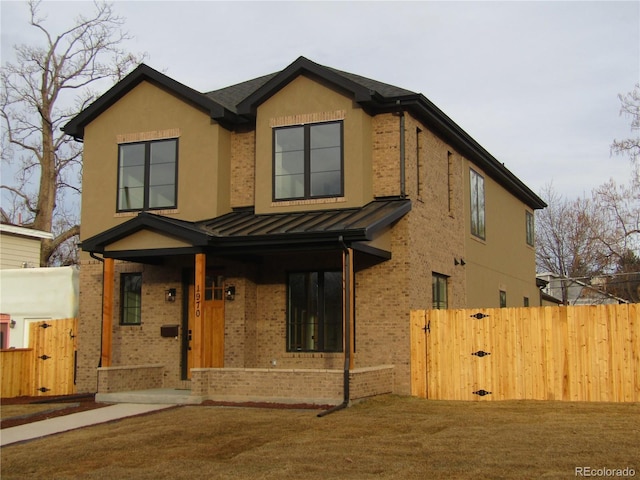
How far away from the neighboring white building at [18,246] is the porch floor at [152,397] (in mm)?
11813

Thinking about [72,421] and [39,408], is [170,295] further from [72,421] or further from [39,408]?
[72,421]

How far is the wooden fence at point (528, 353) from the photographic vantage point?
15109mm

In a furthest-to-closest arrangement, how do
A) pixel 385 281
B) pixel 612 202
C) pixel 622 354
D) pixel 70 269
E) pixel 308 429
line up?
pixel 612 202
pixel 70 269
pixel 385 281
pixel 622 354
pixel 308 429

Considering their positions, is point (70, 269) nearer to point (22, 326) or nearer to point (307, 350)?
point (22, 326)

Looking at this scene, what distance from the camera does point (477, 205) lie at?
23.3 metres

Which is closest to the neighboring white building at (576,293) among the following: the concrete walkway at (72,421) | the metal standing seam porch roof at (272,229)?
the metal standing seam porch roof at (272,229)

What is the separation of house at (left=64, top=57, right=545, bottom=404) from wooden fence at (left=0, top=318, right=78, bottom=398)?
626 mm

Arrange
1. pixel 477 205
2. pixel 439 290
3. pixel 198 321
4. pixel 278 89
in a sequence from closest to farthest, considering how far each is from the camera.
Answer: pixel 198 321 < pixel 278 89 < pixel 439 290 < pixel 477 205

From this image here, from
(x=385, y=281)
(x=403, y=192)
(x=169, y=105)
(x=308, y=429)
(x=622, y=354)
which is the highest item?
(x=169, y=105)

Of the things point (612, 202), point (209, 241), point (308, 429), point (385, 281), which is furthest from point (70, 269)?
point (612, 202)

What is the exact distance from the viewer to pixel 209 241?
16016mm

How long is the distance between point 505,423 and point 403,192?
641cm

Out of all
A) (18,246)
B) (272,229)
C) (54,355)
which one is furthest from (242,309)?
(18,246)

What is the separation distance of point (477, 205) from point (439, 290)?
15.3ft
